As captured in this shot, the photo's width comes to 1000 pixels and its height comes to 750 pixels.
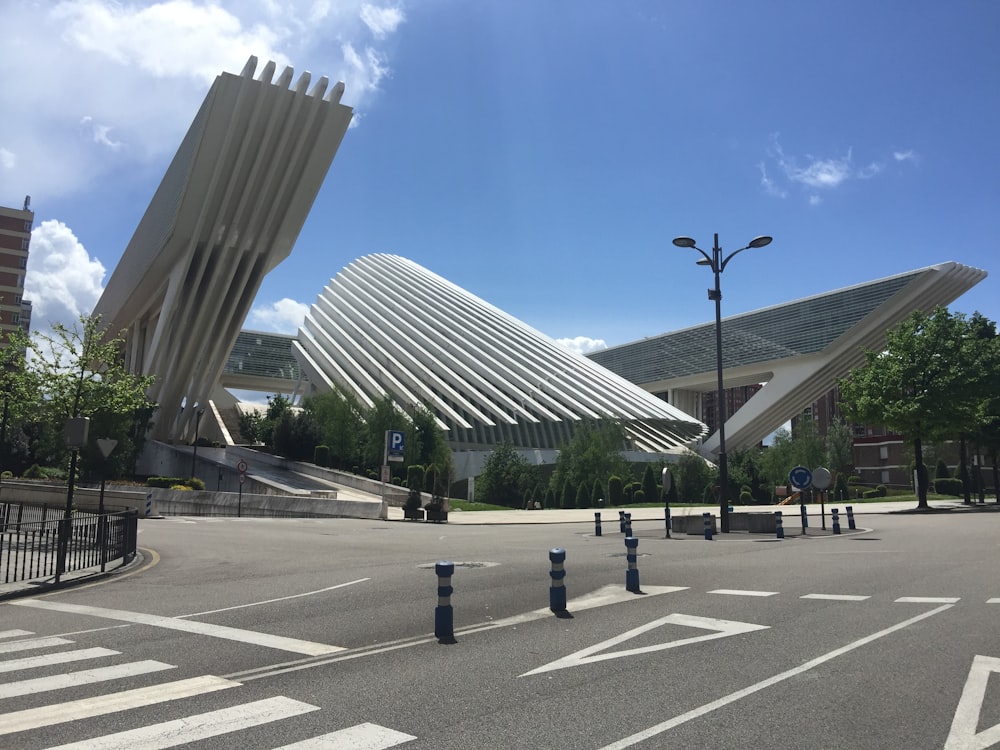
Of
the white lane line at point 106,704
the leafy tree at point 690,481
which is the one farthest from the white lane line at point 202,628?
the leafy tree at point 690,481

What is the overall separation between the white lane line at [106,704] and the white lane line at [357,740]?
1388 mm

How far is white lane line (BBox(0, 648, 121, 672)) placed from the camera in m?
5.80

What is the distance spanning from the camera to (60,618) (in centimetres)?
802

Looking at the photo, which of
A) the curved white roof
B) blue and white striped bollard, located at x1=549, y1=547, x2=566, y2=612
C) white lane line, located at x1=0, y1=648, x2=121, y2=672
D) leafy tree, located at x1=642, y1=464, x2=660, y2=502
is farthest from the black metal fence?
the curved white roof

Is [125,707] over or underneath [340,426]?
underneath

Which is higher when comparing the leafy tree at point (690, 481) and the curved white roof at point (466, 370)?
the curved white roof at point (466, 370)

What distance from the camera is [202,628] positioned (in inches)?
284

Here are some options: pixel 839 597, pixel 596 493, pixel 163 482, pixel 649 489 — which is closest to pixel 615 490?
pixel 596 493

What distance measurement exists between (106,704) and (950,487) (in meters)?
51.4

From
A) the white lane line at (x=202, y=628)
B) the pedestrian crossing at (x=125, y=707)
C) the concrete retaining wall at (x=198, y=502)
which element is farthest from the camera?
the concrete retaining wall at (x=198, y=502)

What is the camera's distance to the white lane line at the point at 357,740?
3.91 m

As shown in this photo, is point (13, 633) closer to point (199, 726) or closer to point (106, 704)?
point (106, 704)

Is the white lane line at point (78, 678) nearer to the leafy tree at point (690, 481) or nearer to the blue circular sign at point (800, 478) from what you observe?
the blue circular sign at point (800, 478)

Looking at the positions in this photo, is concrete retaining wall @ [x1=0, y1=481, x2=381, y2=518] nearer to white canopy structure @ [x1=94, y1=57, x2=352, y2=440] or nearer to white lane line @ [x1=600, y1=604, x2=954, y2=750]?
white canopy structure @ [x1=94, y1=57, x2=352, y2=440]
